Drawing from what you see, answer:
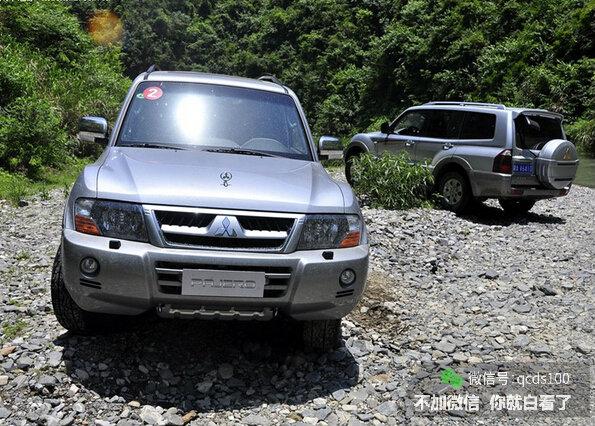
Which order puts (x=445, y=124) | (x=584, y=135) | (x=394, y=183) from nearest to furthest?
(x=394, y=183) → (x=445, y=124) → (x=584, y=135)

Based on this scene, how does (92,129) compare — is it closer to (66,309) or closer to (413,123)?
(66,309)

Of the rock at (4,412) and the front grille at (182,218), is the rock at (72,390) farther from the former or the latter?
the front grille at (182,218)

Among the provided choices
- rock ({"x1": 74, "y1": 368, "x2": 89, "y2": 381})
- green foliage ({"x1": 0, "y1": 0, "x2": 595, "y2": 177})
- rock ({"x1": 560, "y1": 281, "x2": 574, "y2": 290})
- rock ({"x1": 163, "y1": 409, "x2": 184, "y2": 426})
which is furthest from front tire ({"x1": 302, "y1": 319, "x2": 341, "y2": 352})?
green foliage ({"x1": 0, "y1": 0, "x2": 595, "y2": 177})

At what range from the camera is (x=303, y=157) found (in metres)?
4.24

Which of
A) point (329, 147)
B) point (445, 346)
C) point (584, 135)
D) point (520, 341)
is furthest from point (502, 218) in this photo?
point (584, 135)

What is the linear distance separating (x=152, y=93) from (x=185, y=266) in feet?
6.22

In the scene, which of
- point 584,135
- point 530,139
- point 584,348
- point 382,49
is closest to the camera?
point 584,348

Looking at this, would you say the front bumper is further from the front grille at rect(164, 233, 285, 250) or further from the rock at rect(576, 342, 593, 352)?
the rock at rect(576, 342, 593, 352)

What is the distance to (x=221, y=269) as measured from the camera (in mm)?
3049

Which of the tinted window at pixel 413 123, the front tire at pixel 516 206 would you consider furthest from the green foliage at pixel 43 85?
the front tire at pixel 516 206

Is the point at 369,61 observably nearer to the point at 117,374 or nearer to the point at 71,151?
the point at 71,151

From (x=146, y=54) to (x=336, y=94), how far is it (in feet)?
71.7

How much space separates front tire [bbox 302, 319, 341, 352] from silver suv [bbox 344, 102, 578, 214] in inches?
241

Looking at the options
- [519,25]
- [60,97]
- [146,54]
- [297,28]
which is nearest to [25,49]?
[60,97]
